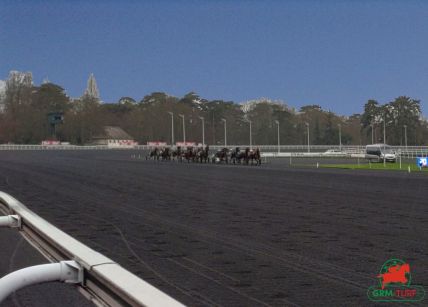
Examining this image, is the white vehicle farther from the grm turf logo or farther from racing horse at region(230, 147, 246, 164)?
the grm turf logo

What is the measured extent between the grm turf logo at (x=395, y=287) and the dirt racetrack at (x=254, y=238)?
0.11 m

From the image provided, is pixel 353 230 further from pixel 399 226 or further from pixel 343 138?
pixel 343 138

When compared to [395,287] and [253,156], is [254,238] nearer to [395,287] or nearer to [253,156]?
[395,287]

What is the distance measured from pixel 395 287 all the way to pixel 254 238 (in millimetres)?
3801

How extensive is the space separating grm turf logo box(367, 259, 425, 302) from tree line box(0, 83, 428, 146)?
135124 millimetres

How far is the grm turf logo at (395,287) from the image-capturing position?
20.2ft

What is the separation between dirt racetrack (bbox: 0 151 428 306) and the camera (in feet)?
21.8

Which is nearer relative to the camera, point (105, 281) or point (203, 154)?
point (105, 281)

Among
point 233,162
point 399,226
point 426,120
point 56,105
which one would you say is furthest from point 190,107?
point 399,226

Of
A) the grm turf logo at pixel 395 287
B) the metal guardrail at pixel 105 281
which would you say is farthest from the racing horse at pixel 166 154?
the metal guardrail at pixel 105 281

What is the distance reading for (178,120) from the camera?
5704 inches

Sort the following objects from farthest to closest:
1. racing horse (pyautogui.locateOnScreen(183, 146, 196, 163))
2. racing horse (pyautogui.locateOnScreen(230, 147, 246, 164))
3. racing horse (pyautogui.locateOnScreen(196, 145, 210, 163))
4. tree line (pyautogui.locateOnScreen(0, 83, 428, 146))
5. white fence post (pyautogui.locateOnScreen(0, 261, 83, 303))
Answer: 1. tree line (pyautogui.locateOnScreen(0, 83, 428, 146))
2. racing horse (pyautogui.locateOnScreen(183, 146, 196, 163))
3. racing horse (pyautogui.locateOnScreen(196, 145, 210, 163))
4. racing horse (pyautogui.locateOnScreen(230, 147, 246, 164))
5. white fence post (pyautogui.locateOnScreen(0, 261, 83, 303))

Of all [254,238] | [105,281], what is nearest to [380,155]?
[254,238]

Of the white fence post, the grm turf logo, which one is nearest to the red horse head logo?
the grm turf logo
